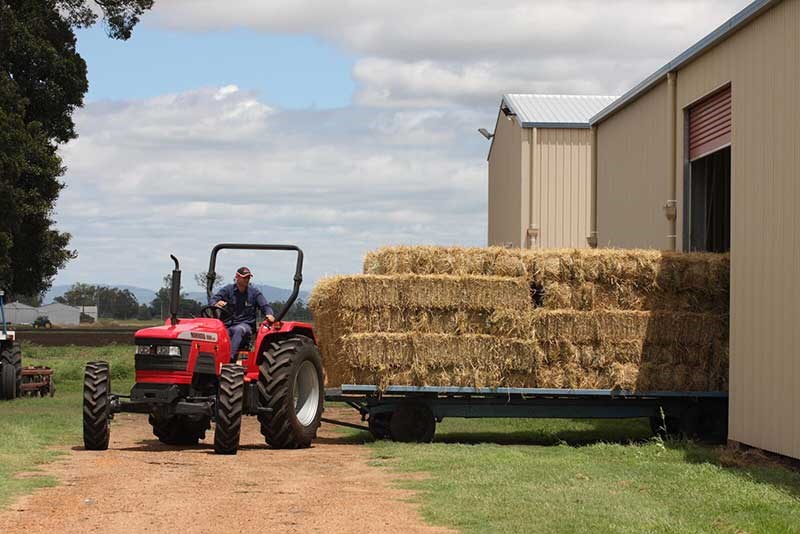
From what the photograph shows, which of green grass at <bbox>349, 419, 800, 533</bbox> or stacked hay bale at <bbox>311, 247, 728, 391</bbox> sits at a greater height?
stacked hay bale at <bbox>311, 247, 728, 391</bbox>

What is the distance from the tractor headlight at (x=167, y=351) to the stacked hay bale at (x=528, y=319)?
2292 millimetres

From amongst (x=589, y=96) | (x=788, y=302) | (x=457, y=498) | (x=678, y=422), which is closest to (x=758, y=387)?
(x=788, y=302)

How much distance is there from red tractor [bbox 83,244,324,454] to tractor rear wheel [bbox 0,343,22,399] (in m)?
10.2

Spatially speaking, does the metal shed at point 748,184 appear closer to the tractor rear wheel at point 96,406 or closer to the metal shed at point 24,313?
the tractor rear wheel at point 96,406

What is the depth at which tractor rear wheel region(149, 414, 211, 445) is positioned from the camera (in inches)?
620

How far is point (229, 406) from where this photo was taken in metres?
14.1

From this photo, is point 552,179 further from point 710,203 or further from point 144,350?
point 144,350

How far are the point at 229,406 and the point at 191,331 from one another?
118cm

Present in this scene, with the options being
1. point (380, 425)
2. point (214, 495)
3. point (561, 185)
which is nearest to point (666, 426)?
point (380, 425)

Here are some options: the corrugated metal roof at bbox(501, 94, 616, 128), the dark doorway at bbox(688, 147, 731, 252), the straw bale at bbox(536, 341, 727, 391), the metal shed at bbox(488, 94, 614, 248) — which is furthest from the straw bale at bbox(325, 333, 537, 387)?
the corrugated metal roof at bbox(501, 94, 616, 128)

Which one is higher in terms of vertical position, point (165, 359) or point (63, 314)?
point (63, 314)

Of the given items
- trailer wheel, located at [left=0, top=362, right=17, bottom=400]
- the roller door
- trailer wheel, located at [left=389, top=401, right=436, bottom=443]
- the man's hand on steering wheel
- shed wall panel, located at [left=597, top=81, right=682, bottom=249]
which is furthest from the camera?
trailer wheel, located at [left=0, top=362, right=17, bottom=400]

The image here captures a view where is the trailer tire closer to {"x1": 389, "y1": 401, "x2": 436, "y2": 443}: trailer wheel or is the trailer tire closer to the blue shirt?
{"x1": 389, "y1": 401, "x2": 436, "y2": 443}: trailer wheel

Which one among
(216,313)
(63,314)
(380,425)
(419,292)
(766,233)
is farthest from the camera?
(63,314)
